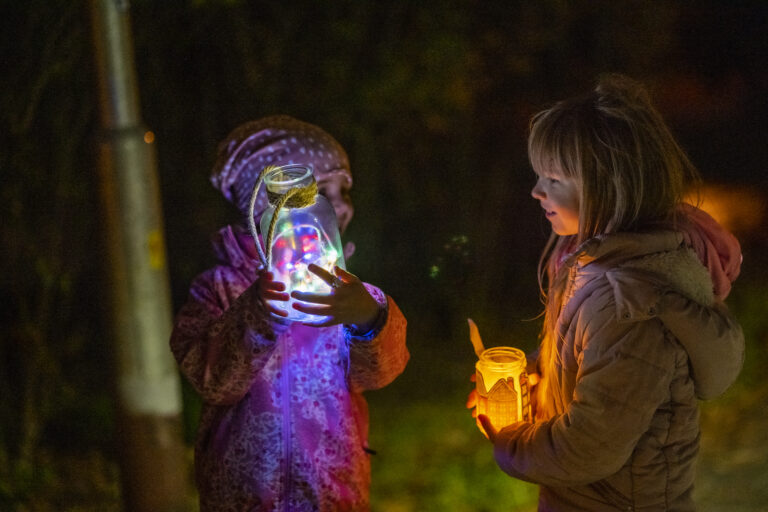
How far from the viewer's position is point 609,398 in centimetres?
208

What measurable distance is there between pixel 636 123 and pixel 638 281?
1.60ft

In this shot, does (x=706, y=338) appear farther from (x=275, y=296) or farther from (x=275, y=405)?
(x=275, y=405)

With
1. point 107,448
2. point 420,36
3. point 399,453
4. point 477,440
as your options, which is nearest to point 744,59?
Result: point 420,36

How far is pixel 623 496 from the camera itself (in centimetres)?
229

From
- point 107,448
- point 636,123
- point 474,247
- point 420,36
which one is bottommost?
point 107,448

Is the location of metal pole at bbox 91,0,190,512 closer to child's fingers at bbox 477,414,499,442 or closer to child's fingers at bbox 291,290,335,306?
child's fingers at bbox 291,290,335,306

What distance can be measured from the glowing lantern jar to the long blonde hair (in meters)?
0.72

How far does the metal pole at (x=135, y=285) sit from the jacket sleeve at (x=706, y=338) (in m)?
2.38

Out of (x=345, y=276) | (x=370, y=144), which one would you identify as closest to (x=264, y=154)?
(x=345, y=276)

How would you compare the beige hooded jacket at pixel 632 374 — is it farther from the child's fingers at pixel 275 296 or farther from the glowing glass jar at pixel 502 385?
the child's fingers at pixel 275 296

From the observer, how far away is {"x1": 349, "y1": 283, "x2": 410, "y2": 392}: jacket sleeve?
→ 227 centimetres

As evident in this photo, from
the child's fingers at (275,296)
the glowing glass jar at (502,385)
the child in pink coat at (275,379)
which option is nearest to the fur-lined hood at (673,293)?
the glowing glass jar at (502,385)

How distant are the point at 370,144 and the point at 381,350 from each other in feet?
11.9

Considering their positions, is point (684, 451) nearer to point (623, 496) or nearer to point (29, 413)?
point (623, 496)
